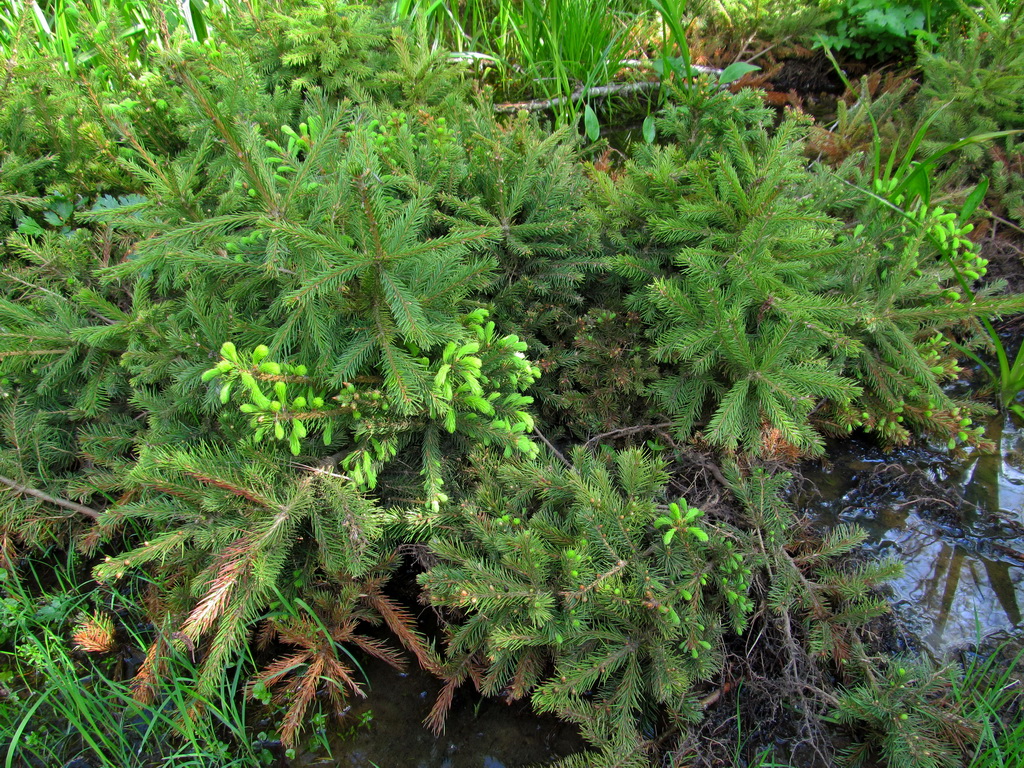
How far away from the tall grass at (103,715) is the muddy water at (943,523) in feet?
8.12

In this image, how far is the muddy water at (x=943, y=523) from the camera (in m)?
2.07

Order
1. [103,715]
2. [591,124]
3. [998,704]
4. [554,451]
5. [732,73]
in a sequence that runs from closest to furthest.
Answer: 1. [998,704]
2. [103,715]
3. [554,451]
4. [732,73]
5. [591,124]

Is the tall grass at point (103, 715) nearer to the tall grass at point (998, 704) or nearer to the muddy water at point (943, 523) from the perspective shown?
the tall grass at point (998, 704)

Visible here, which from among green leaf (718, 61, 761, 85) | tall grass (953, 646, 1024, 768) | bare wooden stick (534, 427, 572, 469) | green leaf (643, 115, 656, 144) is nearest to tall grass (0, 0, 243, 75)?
green leaf (643, 115, 656, 144)

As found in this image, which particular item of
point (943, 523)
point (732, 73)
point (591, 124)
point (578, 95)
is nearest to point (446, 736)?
point (943, 523)

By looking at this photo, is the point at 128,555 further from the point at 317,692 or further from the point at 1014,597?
the point at 1014,597

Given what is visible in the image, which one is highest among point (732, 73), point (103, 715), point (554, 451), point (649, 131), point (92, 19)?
point (92, 19)

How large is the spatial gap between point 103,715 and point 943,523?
3.32 meters

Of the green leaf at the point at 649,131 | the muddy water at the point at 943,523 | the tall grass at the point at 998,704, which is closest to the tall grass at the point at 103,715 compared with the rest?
the tall grass at the point at 998,704

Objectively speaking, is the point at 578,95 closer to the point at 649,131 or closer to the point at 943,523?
the point at 649,131

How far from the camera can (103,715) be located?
1.89m

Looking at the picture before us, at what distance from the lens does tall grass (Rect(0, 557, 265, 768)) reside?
5.94ft

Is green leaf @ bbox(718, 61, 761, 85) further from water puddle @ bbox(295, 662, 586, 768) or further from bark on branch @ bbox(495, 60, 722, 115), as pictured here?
water puddle @ bbox(295, 662, 586, 768)

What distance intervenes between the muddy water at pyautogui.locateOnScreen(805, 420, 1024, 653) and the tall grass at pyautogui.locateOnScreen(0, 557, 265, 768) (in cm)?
248
